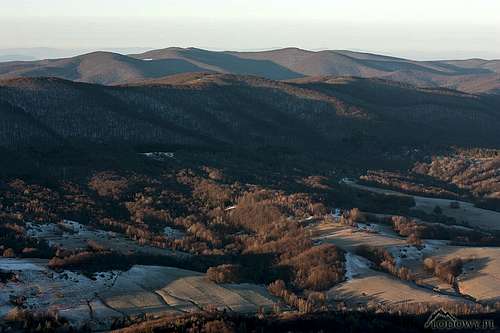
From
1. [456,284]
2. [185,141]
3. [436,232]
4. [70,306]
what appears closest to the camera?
[70,306]

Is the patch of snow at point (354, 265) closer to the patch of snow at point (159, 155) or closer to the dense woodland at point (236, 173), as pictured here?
the dense woodland at point (236, 173)

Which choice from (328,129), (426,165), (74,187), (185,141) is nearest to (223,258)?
(74,187)

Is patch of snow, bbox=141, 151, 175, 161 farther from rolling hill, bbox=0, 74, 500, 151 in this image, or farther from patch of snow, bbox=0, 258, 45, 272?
patch of snow, bbox=0, 258, 45, 272

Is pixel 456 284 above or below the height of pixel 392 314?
below

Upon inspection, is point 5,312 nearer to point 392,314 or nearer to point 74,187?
point 392,314

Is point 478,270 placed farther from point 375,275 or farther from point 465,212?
point 465,212

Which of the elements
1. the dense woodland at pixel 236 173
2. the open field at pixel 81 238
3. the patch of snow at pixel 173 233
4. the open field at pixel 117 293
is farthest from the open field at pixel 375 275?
the open field at pixel 81 238

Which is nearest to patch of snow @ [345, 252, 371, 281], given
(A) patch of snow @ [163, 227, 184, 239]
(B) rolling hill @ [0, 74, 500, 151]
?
(A) patch of snow @ [163, 227, 184, 239]
